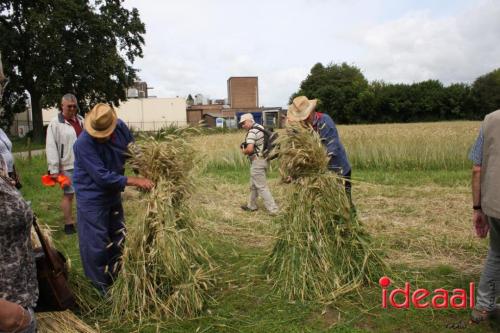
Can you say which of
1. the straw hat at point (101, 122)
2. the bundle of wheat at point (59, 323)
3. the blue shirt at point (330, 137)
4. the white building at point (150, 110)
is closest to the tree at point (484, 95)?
the white building at point (150, 110)

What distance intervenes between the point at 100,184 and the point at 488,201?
3009mm

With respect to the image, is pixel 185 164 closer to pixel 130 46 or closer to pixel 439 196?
pixel 439 196

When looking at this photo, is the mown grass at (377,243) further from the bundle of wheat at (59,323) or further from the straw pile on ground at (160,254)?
the bundle of wheat at (59,323)

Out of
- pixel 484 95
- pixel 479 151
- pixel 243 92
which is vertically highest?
pixel 243 92

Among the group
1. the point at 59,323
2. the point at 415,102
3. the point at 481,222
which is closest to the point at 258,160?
Answer: the point at 481,222

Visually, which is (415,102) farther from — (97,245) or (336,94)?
(97,245)

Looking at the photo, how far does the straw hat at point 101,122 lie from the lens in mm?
3578

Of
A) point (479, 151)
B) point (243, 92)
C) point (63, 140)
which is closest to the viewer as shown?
point (479, 151)

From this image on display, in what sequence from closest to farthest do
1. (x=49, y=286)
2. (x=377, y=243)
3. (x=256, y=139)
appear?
(x=49, y=286)
(x=377, y=243)
(x=256, y=139)

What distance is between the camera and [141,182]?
11.7ft

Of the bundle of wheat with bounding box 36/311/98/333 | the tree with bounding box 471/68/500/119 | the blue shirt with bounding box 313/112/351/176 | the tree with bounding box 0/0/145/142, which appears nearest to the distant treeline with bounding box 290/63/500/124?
the tree with bounding box 471/68/500/119

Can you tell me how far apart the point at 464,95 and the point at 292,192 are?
1979 inches

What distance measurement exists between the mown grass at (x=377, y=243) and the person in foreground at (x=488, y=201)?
177 millimetres

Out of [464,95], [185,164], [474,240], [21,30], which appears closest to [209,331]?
[185,164]
